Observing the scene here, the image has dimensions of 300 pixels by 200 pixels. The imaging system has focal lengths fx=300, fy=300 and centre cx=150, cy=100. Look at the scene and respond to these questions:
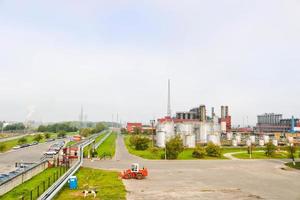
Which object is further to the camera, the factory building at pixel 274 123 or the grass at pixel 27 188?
the factory building at pixel 274 123

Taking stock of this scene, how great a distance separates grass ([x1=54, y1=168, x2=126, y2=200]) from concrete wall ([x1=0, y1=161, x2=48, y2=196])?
4.25 m

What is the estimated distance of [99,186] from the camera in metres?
26.4

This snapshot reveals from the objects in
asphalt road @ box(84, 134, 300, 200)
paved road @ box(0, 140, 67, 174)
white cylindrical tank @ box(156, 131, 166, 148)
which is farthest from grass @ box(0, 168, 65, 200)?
white cylindrical tank @ box(156, 131, 166, 148)

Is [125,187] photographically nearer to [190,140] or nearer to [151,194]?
[151,194]

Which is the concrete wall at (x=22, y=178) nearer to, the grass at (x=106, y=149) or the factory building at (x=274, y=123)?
the grass at (x=106, y=149)

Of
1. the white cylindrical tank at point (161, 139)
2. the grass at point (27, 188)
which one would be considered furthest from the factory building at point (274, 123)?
the grass at point (27, 188)

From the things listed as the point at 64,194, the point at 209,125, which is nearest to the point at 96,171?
the point at 64,194

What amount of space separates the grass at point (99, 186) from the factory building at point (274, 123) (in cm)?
11936

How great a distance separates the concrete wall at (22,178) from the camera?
23355mm

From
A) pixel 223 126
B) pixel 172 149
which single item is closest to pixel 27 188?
pixel 172 149

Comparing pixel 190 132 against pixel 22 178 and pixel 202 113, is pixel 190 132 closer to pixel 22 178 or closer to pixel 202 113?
pixel 202 113

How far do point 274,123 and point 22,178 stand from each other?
503 feet

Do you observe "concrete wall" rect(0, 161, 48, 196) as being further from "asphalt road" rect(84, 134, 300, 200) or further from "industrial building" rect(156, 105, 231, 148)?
"industrial building" rect(156, 105, 231, 148)

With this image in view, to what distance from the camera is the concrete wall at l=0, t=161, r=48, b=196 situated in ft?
76.6
